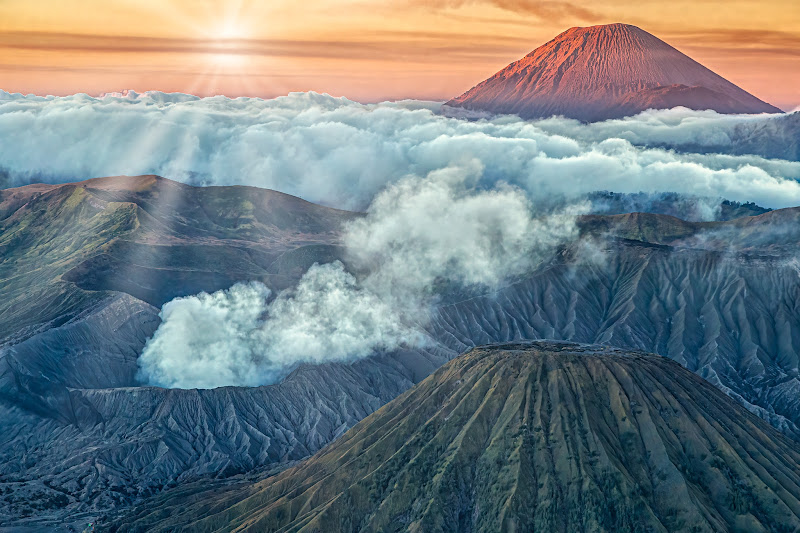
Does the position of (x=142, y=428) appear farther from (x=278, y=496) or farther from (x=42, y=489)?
(x=278, y=496)

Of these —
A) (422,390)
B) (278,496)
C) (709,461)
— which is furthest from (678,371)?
(278,496)

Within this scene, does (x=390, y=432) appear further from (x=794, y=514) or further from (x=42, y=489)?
(x=42, y=489)

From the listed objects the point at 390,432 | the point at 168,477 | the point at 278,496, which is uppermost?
the point at 390,432

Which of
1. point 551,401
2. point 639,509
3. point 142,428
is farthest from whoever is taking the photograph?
point 142,428

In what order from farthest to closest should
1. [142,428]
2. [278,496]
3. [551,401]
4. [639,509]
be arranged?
[142,428], [278,496], [551,401], [639,509]

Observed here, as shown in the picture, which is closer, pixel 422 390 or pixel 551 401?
pixel 551 401

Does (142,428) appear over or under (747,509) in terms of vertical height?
under

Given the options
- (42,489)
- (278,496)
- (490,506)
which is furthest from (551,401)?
(42,489)
